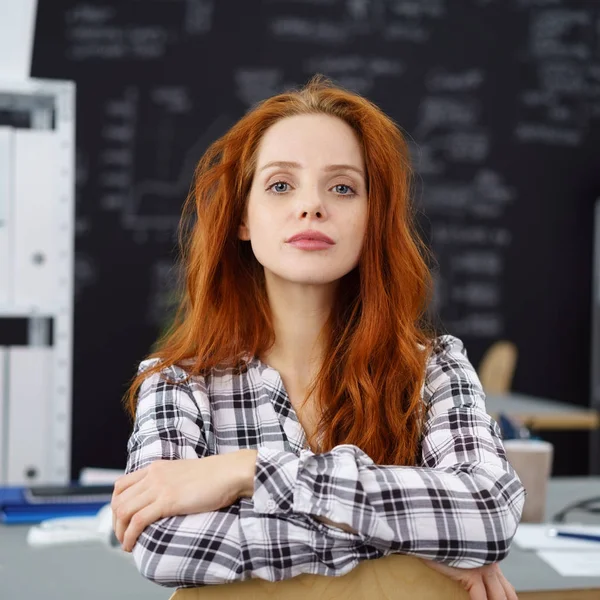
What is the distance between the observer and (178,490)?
1.00 meters

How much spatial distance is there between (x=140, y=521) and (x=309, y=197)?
1.65 ft

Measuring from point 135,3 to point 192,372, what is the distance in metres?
3.55

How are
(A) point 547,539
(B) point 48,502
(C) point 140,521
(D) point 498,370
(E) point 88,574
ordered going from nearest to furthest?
(C) point 140,521 < (E) point 88,574 < (A) point 547,539 < (B) point 48,502 < (D) point 498,370

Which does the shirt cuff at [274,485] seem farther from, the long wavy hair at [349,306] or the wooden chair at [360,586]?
the long wavy hair at [349,306]

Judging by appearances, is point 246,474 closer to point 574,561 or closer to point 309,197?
point 309,197

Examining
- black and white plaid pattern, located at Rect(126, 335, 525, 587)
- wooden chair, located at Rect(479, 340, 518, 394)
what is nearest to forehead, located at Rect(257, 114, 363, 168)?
black and white plaid pattern, located at Rect(126, 335, 525, 587)

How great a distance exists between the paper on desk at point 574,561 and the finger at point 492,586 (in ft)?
0.97

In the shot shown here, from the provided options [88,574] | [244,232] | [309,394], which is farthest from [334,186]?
[88,574]

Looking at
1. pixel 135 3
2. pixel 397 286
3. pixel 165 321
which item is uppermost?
pixel 135 3

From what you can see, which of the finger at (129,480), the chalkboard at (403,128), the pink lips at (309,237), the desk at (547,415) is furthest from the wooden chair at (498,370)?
the finger at (129,480)

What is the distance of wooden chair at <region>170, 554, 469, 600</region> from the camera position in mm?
892

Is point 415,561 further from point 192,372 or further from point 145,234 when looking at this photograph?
point 145,234

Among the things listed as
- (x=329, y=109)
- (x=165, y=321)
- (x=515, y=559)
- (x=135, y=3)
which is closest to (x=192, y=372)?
(x=329, y=109)

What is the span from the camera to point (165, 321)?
4180 mm
